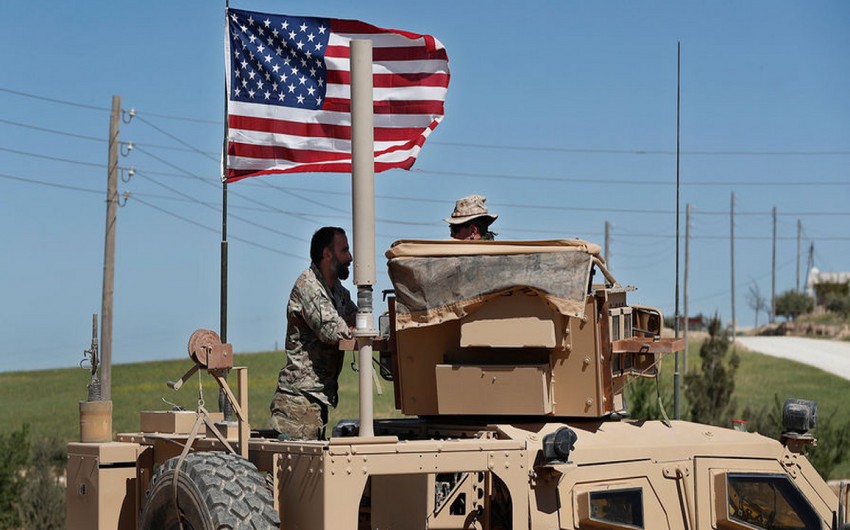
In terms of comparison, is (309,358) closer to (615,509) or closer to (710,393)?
(615,509)

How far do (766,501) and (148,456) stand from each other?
3844 millimetres

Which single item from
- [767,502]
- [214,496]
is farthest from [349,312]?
[767,502]

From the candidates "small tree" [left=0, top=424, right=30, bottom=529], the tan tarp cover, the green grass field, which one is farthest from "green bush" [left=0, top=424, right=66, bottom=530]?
the tan tarp cover

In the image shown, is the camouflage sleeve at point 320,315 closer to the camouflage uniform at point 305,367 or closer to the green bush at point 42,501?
the camouflage uniform at point 305,367

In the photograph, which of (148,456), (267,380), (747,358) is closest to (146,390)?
(267,380)

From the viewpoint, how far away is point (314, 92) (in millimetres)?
11602

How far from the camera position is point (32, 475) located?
25.3 meters

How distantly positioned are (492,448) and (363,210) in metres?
1.40

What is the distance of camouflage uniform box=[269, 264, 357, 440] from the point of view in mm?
8773

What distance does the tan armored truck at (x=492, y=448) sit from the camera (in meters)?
7.05

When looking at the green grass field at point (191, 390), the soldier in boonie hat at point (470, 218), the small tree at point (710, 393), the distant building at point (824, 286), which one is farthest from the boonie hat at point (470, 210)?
the distant building at point (824, 286)

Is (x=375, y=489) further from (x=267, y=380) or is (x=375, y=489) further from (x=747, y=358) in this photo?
(x=747, y=358)

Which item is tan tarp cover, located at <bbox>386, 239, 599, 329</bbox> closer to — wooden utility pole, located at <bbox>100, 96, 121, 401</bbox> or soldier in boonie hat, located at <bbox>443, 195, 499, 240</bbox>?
soldier in boonie hat, located at <bbox>443, 195, 499, 240</bbox>

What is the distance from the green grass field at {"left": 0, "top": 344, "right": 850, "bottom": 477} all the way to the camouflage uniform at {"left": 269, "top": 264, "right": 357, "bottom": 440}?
2552 cm
